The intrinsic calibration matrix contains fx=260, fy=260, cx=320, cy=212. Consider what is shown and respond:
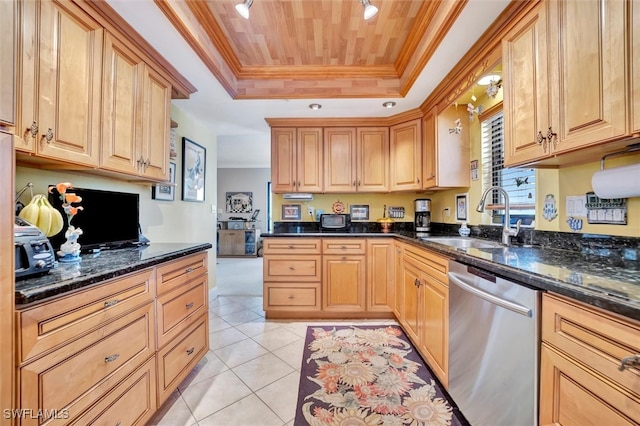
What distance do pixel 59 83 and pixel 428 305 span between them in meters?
2.45

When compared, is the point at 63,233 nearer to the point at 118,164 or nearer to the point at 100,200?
the point at 100,200

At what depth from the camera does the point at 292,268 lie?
279cm

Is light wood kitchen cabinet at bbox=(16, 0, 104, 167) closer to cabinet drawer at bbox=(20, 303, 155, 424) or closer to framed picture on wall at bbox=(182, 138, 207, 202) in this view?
cabinet drawer at bbox=(20, 303, 155, 424)

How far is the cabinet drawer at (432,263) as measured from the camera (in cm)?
162

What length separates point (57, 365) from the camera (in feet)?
2.93

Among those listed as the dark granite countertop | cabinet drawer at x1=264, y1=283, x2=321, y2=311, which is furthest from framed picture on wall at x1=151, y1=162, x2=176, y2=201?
cabinet drawer at x1=264, y1=283, x2=321, y2=311

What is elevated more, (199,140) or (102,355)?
(199,140)

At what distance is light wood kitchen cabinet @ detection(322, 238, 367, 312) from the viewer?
109 inches

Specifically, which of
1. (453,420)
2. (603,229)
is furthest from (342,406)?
(603,229)

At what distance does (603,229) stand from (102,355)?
242cm

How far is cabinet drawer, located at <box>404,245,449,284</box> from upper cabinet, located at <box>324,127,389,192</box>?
116 centimetres

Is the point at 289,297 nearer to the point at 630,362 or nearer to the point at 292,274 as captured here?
the point at 292,274

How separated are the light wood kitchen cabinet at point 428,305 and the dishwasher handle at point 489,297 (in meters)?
0.14

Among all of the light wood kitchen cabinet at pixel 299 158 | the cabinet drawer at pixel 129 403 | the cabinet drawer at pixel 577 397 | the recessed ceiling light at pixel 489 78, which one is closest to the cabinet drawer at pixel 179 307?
the cabinet drawer at pixel 129 403
